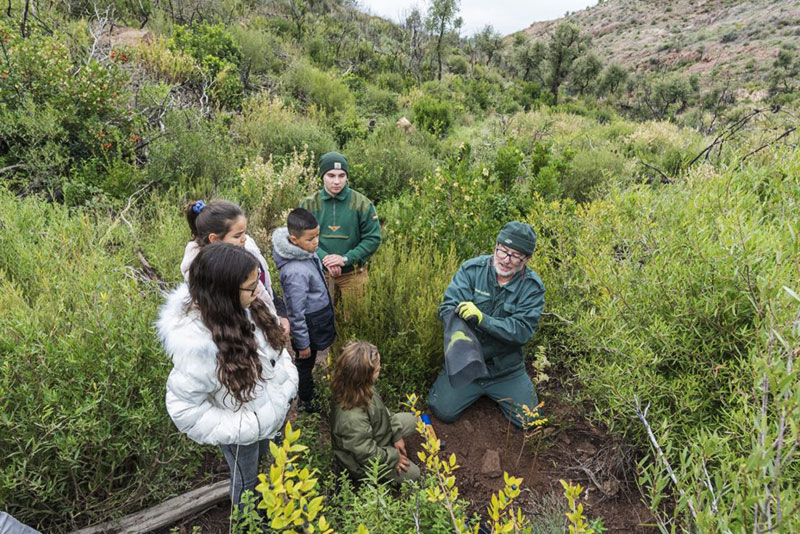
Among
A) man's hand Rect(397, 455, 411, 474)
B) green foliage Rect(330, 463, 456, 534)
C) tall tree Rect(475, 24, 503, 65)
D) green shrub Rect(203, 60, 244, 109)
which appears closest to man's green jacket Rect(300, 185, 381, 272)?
man's hand Rect(397, 455, 411, 474)

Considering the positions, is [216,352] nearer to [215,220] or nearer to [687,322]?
[215,220]

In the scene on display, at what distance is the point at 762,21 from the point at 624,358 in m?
53.4

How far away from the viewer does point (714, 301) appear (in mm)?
2217

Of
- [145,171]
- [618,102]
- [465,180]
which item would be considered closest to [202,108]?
[145,171]

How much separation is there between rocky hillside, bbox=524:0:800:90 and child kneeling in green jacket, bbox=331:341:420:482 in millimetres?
32777

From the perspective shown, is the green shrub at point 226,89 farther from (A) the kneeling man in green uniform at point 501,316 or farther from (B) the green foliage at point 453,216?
(A) the kneeling man in green uniform at point 501,316

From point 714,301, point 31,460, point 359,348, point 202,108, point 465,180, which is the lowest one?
point 31,460

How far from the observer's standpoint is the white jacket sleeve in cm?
174

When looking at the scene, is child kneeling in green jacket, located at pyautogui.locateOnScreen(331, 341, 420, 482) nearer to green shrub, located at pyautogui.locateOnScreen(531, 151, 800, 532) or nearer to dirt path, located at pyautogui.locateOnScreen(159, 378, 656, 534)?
dirt path, located at pyautogui.locateOnScreen(159, 378, 656, 534)

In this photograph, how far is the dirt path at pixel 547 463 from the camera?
247 cm

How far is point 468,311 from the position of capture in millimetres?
2908

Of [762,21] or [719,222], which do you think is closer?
[719,222]

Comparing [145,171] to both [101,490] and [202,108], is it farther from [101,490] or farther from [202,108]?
[101,490]

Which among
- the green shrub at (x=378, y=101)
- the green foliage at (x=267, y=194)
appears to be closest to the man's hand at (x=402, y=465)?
the green foliage at (x=267, y=194)
